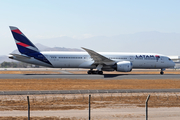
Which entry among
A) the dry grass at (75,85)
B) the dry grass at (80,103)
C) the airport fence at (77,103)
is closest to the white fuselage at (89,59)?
the dry grass at (75,85)

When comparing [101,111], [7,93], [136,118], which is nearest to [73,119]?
[101,111]

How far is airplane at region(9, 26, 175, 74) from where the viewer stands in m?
43.7

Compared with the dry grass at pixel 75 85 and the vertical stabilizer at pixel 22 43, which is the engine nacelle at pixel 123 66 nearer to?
the dry grass at pixel 75 85

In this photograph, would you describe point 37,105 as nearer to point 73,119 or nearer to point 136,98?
point 73,119

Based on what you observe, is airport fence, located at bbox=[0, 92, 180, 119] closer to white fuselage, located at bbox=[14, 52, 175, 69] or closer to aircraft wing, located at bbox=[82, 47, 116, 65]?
aircraft wing, located at bbox=[82, 47, 116, 65]

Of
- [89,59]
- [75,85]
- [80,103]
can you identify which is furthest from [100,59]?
[80,103]

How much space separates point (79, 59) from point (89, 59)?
6.31 ft

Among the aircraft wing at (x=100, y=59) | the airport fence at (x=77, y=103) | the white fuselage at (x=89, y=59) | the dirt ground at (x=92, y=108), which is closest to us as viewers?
the dirt ground at (x=92, y=108)

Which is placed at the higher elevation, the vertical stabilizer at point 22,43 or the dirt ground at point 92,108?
the vertical stabilizer at point 22,43

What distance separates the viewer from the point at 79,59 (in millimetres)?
45781

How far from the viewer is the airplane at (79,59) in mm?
43719

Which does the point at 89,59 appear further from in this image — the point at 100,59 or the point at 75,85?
the point at 75,85

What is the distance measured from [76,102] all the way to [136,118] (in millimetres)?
5967

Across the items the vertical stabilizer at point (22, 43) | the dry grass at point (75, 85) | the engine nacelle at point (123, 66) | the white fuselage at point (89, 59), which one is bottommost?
the dry grass at point (75, 85)
